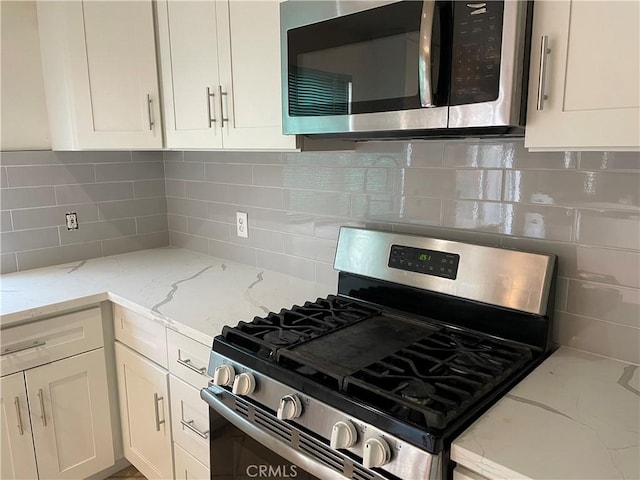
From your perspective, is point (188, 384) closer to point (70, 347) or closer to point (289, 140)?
point (70, 347)

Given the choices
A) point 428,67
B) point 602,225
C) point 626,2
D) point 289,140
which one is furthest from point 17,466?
point 626,2

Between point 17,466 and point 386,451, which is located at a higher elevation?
point 386,451

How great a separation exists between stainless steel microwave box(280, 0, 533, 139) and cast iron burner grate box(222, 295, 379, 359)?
549 mm

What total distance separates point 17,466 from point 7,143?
132 cm

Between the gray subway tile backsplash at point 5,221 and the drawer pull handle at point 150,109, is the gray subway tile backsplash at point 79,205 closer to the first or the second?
the gray subway tile backsplash at point 5,221

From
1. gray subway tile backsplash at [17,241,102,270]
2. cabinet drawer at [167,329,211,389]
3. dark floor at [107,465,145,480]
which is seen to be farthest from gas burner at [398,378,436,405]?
gray subway tile backsplash at [17,241,102,270]

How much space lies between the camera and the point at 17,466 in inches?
71.4

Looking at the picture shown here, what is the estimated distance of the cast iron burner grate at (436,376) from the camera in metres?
0.96

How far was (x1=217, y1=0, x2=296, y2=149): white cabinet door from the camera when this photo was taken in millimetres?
1501

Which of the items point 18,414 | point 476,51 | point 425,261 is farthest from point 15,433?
point 476,51

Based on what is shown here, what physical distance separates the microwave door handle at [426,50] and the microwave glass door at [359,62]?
0.02m

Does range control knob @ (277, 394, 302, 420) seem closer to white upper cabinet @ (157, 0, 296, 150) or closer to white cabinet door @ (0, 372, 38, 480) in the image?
white upper cabinet @ (157, 0, 296, 150)

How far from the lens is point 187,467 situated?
1.74 metres

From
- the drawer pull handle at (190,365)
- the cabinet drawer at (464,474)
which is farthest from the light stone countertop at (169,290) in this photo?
the cabinet drawer at (464,474)
